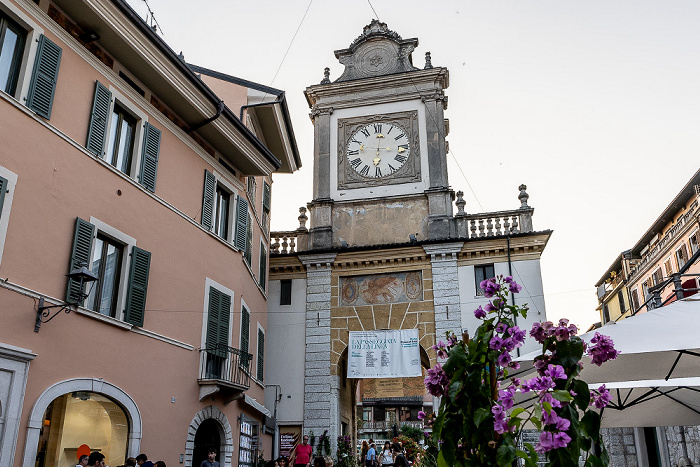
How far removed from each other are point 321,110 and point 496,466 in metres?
23.1

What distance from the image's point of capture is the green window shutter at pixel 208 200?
14.5 meters

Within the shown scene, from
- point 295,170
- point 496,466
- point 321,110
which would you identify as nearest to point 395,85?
point 321,110

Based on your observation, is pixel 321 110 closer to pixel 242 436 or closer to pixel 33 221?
pixel 242 436

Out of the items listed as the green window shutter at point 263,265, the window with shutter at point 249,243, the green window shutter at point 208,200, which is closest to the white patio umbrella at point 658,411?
the green window shutter at point 208,200

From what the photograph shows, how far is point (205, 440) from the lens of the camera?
14.2 meters

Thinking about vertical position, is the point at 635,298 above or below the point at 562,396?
above

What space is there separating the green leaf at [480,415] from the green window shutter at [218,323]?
37.4 feet

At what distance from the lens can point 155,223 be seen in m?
12.6

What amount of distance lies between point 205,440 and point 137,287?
177 inches

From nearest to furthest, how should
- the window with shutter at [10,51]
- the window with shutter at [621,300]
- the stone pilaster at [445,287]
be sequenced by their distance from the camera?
the window with shutter at [10,51], the stone pilaster at [445,287], the window with shutter at [621,300]

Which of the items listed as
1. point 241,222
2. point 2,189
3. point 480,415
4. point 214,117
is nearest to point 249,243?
point 241,222

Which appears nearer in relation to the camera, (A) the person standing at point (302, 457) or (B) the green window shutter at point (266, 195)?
(A) the person standing at point (302, 457)

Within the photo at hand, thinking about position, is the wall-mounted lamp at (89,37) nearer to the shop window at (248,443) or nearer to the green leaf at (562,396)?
the shop window at (248,443)

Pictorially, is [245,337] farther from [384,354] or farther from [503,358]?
[503,358]
